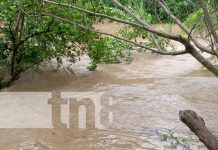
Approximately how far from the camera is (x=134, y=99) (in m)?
7.69

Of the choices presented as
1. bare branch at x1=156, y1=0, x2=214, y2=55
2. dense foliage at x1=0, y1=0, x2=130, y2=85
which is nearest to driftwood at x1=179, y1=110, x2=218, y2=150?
bare branch at x1=156, y1=0, x2=214, y2=55

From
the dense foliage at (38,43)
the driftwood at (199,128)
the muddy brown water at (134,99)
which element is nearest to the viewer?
the driftwood at (199,128)

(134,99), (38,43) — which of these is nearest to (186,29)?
(134,99)

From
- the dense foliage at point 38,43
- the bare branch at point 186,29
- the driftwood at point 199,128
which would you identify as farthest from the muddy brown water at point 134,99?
the bare branch at point 186,29

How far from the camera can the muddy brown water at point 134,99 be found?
5395 mm

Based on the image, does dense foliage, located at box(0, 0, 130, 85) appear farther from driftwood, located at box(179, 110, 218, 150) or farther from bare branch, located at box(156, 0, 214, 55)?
driftwood, located at box(179, 110, 218, 150)

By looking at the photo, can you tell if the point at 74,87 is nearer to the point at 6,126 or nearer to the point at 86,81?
the point at 86,81

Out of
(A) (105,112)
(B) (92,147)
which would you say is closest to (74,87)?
(A) (105,112)

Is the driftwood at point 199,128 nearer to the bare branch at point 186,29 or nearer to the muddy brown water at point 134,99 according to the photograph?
the bare branch at point 186,29

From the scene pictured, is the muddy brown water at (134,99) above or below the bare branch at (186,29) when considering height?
below

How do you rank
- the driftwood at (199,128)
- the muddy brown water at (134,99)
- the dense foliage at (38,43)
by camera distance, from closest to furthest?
the driftwood at (199,128) < the muddy brown water at (134,99) < the dense foliage at (38,43)

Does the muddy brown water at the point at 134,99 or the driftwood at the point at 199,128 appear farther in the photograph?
the muddy brown water at the point at 134,99

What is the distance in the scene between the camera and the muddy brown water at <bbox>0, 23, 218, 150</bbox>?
5.39 metres

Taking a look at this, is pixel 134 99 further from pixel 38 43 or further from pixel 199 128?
pixel 199 128
